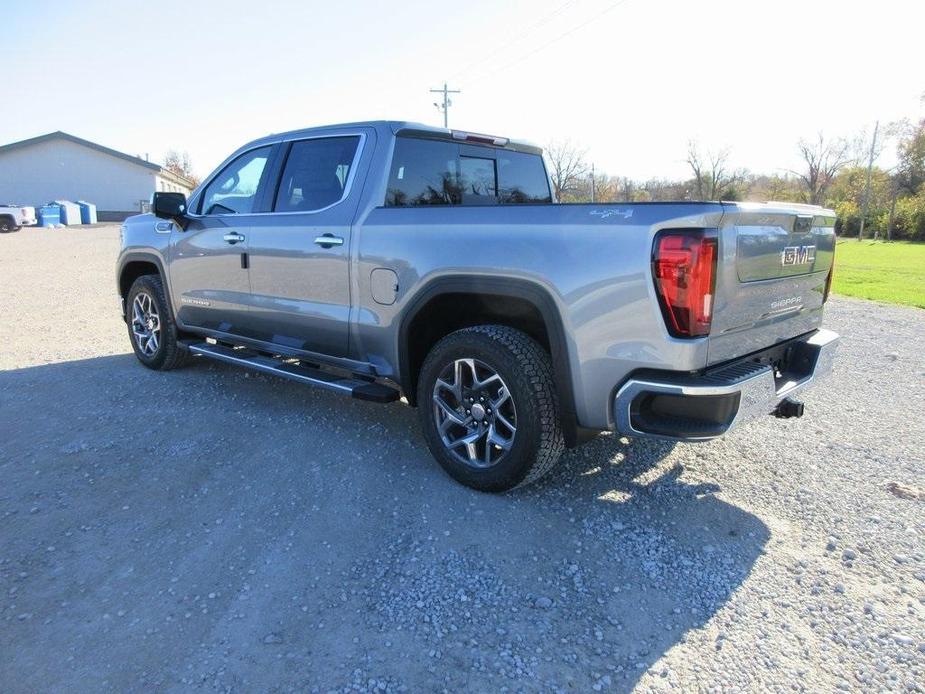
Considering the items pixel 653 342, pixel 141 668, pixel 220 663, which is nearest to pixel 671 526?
pixel 653 342

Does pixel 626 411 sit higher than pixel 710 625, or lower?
higher

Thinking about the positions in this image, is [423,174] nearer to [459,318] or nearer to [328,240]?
[328,240]

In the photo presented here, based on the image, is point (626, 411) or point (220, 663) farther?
point (626, 411)

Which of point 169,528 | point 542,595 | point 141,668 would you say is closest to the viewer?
point 141,668

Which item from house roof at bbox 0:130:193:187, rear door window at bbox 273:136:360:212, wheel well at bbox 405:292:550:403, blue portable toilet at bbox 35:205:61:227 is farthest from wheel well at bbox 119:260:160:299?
house roof at bbox 0:130:193:187

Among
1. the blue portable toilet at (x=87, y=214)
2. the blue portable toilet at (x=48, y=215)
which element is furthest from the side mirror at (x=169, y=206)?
the blue portable toilet at (x=87, y=214)

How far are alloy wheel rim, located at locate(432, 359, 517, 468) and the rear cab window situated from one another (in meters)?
1.22

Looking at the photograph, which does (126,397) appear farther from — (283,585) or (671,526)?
(671,526)

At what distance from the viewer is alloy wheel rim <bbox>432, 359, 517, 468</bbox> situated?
3.30m

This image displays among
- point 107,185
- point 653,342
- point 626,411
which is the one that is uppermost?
point 107,185

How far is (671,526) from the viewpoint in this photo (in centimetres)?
311

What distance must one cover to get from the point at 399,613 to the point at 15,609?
1.52m

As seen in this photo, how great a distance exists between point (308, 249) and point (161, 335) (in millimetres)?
2366

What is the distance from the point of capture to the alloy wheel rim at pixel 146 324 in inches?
226
